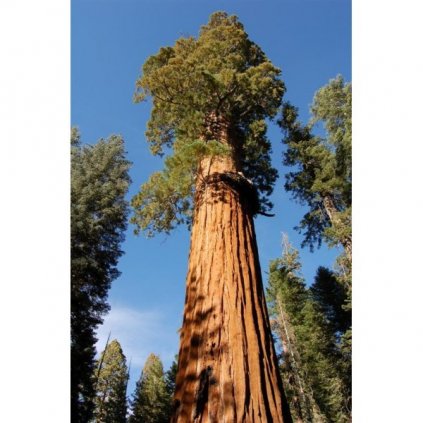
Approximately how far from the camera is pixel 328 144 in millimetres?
12289

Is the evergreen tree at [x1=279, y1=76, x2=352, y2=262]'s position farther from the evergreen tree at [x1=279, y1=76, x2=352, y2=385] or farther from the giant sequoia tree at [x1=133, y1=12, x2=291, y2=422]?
the giant sequoia tree at [x1=133, y1=12, x2=291, y2=422]

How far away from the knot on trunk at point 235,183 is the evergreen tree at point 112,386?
19.6 meters

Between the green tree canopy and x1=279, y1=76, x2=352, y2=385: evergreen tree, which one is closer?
the green tree canopy

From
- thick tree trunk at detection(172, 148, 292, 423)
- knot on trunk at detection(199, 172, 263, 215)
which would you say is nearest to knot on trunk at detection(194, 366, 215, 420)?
thick tree trunk at detection(172, 148, 292, 423)

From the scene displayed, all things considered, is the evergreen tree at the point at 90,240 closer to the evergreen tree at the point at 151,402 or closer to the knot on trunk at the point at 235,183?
the knot on trunk at the point at 235,183

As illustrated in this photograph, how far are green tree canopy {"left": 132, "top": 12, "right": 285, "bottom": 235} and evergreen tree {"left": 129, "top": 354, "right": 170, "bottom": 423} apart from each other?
54.0 ft

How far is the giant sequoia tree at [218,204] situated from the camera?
2922 mm

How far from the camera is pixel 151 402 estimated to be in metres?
25.0

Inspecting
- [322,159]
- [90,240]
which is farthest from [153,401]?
[322,159]

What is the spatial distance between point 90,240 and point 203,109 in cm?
682

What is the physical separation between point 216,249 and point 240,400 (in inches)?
63.6

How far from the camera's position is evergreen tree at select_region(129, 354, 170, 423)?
21.6 meters
